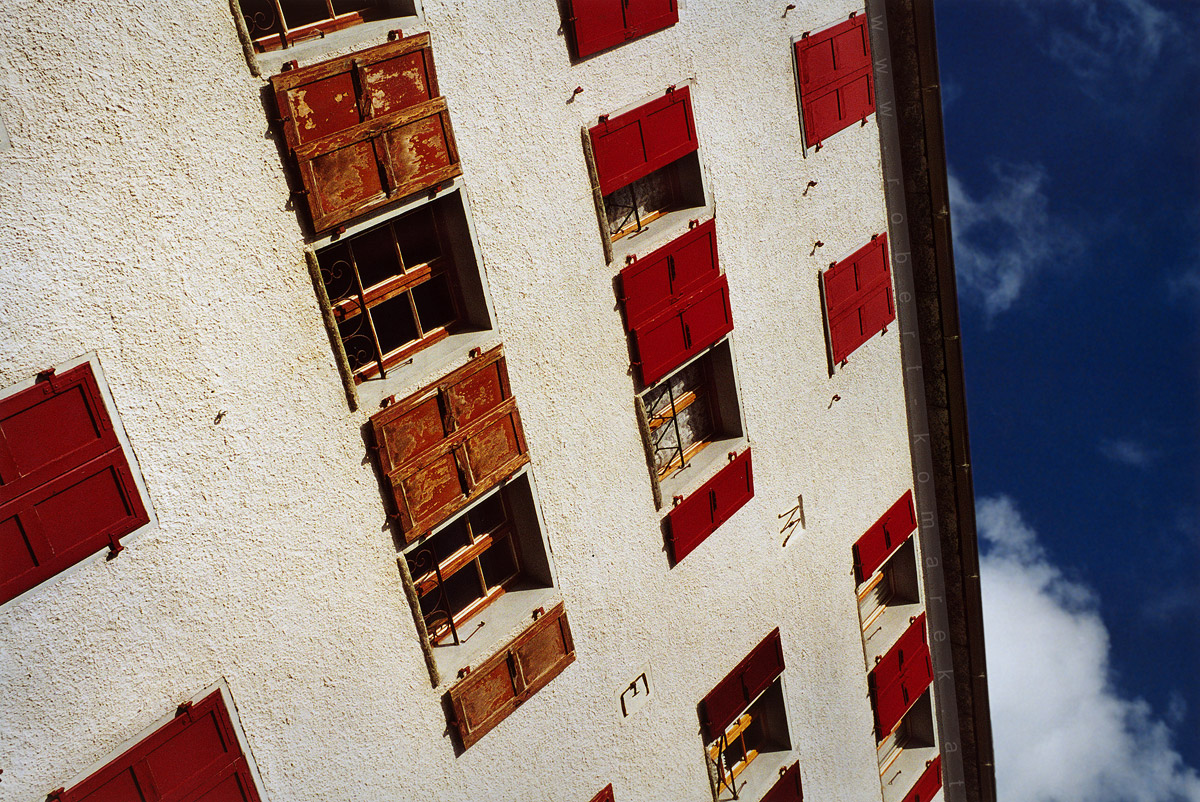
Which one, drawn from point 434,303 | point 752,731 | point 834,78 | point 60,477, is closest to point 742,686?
point 752,731

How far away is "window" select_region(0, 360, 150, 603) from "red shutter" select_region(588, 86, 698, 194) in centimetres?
474

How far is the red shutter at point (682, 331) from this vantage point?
9109 millimetres

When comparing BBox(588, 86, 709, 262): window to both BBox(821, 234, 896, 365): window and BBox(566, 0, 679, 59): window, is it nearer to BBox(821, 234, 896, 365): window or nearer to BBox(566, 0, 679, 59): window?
BBox(566, 0, 679, 59): window

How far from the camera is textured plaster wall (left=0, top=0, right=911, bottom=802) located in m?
5.33

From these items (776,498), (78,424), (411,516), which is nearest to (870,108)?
(776,498)

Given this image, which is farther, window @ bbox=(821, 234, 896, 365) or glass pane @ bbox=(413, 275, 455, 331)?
window @ bbox=(821, 234, 896, 365)

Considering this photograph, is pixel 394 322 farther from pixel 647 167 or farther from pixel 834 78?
pixel 834 78

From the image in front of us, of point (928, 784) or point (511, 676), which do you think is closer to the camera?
point (511, 676)

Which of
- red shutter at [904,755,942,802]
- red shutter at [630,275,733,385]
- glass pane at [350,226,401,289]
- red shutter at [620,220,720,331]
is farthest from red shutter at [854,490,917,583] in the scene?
glass pane at [350,226,401,289]

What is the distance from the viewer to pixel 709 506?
1007 cm

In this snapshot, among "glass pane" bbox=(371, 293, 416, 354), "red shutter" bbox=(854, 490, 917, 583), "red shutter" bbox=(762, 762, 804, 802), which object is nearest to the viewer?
"glass pane" bbox=(371, 293, 416, 354)

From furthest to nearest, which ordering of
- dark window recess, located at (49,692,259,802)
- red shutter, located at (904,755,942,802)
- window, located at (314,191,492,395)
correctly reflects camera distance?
red shutter, located at (904,755,942,802), window, located at (314,191,492,395), dark window recess, located at (49,692,259,802)

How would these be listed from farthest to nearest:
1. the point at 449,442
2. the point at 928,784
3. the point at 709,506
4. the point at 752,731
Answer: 1. the point at 928,784
2. the point at 752,731
3. the point at 709,506
4. the point at 449,442

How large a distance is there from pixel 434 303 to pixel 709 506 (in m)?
4.05
